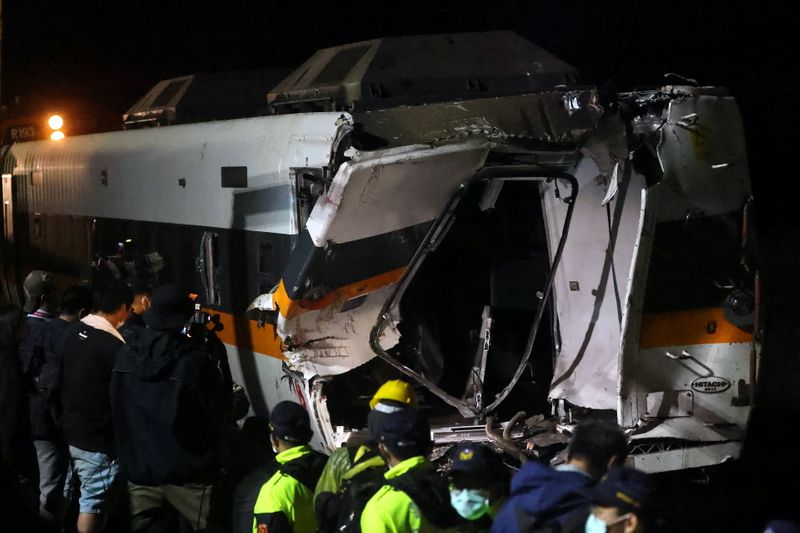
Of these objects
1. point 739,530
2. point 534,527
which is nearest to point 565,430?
point 739,530

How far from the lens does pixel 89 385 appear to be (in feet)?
19.4

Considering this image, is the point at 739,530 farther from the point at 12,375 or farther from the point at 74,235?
the point at 74,235

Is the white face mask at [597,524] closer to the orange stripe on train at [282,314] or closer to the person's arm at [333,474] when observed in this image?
the person's arm at [333,474]

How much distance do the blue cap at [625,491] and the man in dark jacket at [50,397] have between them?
3825 mm

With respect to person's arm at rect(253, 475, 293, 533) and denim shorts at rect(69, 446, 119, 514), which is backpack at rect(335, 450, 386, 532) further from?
denim shorts at rect(69, 446, 119, 514)

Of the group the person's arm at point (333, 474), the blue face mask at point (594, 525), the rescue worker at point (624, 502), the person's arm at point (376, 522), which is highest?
the rescue worker at point (624, 502)

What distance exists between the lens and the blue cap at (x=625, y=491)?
338 cm

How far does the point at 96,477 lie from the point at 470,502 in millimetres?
2684

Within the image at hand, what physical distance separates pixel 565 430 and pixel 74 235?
5826mm

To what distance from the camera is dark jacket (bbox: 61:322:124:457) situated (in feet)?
19.3

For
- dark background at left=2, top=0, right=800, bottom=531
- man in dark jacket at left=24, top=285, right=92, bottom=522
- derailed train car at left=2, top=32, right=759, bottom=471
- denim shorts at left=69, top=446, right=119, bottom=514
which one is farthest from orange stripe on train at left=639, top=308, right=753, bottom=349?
man in dark jacket at left=24, top=285, right=92, bottom=522

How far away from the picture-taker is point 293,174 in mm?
6230

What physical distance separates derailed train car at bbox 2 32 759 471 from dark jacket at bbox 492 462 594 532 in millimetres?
2381

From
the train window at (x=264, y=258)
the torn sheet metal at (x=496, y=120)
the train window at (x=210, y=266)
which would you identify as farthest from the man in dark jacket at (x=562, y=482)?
the train window at (x=210, y=266)
